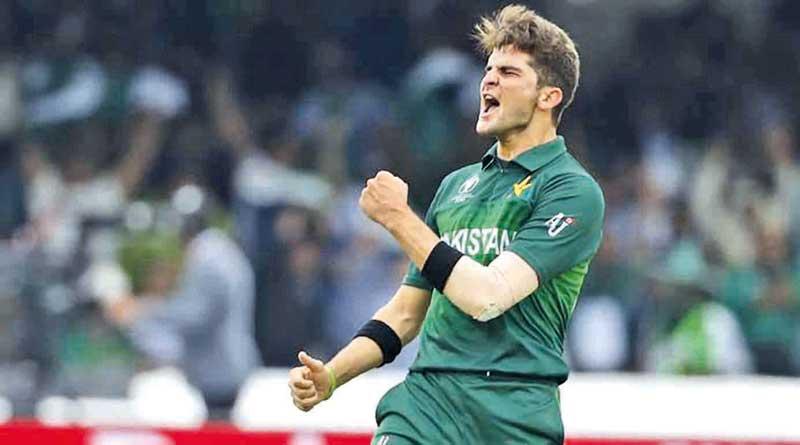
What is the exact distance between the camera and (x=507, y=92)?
525cm

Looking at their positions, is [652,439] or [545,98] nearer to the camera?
[545,98]

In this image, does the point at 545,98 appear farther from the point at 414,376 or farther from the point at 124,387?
the point at 124,387

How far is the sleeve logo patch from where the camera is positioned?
16.8 ft

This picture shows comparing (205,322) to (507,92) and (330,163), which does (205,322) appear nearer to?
(330,163)

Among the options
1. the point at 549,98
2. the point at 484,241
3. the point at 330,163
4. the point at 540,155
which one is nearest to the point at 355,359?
the point at 484,241

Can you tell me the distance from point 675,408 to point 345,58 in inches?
159

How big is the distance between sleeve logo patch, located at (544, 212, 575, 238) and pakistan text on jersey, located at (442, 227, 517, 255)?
110mm

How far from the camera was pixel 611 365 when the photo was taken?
38.7 ft

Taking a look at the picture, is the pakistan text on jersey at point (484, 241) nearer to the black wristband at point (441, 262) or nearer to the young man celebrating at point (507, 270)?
the young man celebrating at point (507, 270)

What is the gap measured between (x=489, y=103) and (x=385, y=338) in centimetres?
75

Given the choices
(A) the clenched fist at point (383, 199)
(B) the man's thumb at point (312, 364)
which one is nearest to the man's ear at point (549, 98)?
(A) the clenched fist at point (383, 199)

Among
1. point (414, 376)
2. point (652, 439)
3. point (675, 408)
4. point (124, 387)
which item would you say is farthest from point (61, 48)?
point (414, 376)

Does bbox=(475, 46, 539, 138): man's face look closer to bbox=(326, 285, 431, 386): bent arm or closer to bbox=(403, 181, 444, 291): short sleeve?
bbox=(403, 181, 444, 291): short sleeve

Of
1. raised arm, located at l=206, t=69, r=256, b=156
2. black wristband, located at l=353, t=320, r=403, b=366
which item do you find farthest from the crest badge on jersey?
raised arm, located at l=206, t=69, r=256, b=156
